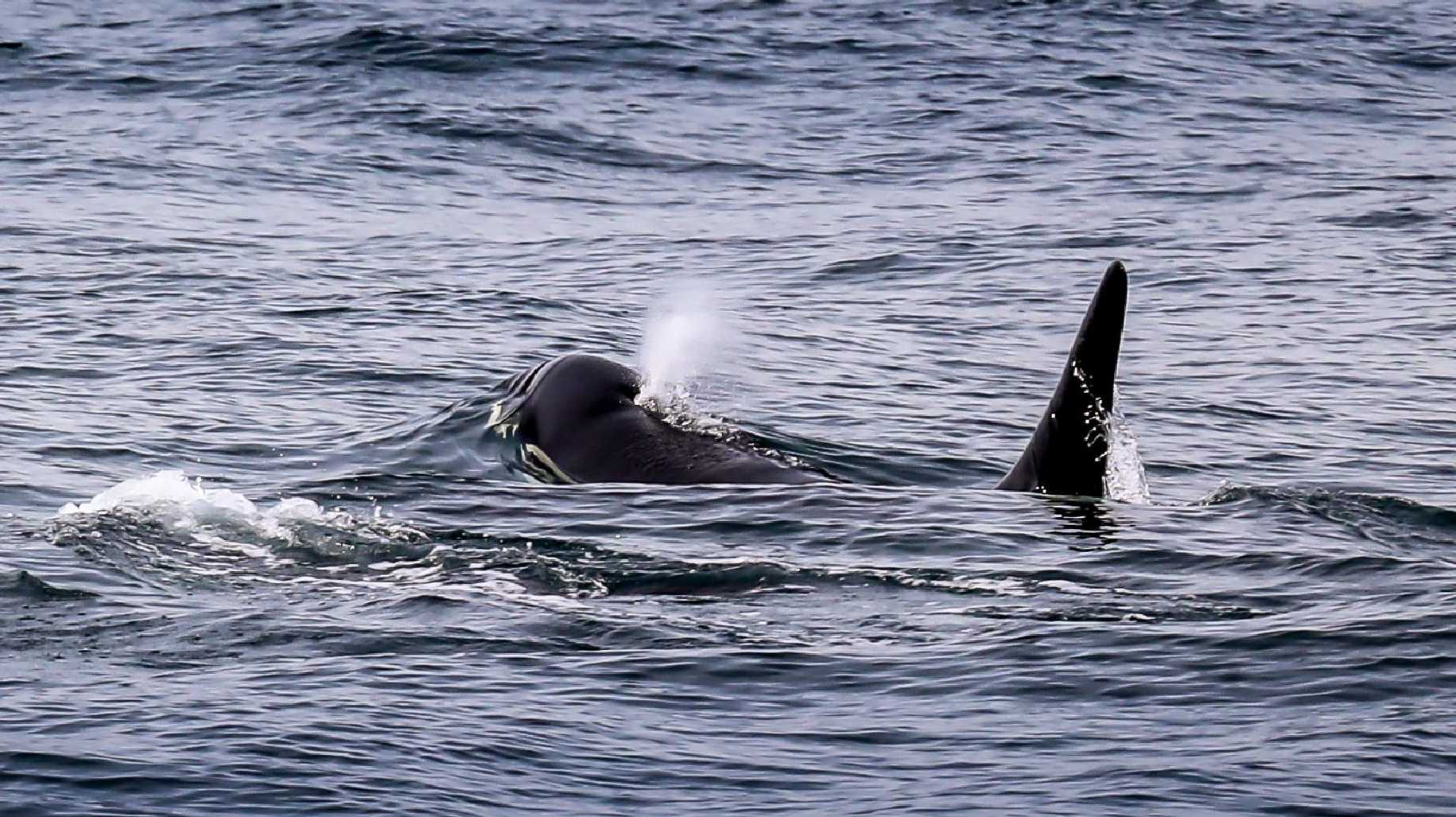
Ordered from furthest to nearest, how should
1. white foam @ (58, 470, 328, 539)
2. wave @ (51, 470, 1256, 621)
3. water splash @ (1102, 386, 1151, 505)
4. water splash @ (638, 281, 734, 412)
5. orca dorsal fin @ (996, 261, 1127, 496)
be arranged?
water splash @ (638, 281, 734, 412) < water splash @ (1102, 386, 1151, 505) < white foam @ (58, 470, 328, 539) < orca dorsal fin @ (996, 261, 1127, 496) < wave @ (51, 470, 1256, 621)

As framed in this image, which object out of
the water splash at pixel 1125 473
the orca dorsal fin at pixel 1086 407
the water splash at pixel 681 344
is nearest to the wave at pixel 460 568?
the orca dorsal fin at pixel 1086 407

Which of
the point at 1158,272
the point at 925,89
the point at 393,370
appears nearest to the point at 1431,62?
the point at 925,89

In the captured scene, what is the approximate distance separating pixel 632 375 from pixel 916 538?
4.26m

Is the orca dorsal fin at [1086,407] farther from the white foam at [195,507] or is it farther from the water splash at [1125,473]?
the white foam at [195,507]

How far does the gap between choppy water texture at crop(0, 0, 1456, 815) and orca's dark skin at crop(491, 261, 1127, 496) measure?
0.30 m

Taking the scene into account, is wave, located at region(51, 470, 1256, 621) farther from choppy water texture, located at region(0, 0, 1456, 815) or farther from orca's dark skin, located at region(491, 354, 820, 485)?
orca's dark skin, located at region(491, 354, 820, 485)

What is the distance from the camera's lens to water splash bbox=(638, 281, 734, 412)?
17047mm

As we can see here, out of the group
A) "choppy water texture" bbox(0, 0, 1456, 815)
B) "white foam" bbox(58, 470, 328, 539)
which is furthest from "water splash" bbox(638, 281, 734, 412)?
"white foam" bbox(58, 470, 328, 539)

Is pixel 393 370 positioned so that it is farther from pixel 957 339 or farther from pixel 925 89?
pixel 925 89

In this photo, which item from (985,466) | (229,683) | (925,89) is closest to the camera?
(229,683)

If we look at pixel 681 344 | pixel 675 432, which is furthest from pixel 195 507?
pixel 681 344

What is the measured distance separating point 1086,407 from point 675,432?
3474 millimetres

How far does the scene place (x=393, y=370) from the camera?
1966 centimetres

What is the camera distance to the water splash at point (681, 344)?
17.0 meters
